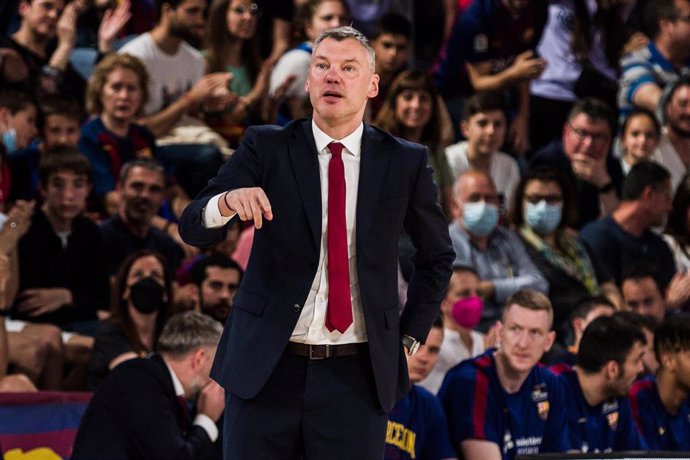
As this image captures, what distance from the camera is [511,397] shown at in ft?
20.3

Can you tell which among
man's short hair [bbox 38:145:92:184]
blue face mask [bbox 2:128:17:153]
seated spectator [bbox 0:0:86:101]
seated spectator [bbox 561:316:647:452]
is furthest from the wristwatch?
seated spectator [bbox 0:0:86:101]

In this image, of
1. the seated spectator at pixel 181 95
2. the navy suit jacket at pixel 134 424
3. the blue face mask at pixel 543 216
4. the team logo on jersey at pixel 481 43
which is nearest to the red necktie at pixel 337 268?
the navy suit jacket at pixel 134 424

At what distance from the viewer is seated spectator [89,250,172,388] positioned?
6.54 m

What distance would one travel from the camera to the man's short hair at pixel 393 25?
9.56 metres

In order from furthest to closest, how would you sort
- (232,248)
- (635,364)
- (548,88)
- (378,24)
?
1. (548,88)
2. (378,24)
3. (232,248)
4. (635,364)

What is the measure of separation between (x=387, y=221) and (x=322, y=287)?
254 mm

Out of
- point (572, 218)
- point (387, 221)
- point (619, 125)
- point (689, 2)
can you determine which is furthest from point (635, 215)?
point (387, 221)

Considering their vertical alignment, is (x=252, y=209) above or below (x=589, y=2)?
below

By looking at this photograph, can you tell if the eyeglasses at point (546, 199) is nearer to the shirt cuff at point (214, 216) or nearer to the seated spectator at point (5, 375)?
the seated spectator at point (5, 375)

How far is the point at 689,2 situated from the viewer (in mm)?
10273

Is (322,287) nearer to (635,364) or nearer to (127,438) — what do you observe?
(127,438)

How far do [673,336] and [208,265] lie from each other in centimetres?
247

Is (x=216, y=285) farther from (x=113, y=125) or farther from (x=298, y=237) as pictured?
(x=298, y=237)

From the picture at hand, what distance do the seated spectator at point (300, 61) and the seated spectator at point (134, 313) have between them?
7.86 ft
